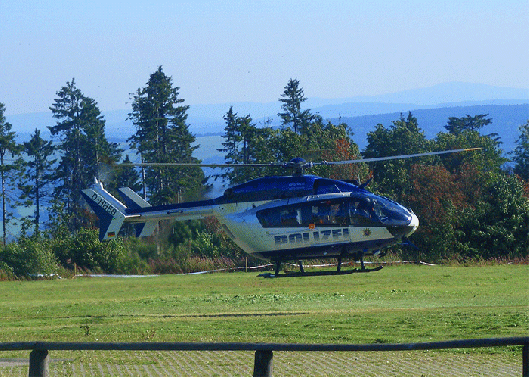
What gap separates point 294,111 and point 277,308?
79911 mm

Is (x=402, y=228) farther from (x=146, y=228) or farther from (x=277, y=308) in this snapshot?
(x=146, y=228)

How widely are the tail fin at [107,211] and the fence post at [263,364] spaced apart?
1792cm

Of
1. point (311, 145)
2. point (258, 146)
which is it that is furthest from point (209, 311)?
point (311, 145)

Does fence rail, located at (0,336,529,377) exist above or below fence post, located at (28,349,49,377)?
above

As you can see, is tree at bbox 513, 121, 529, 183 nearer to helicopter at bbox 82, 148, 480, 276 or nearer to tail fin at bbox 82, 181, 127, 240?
helicopter at bbox 82, 148, 480, 276

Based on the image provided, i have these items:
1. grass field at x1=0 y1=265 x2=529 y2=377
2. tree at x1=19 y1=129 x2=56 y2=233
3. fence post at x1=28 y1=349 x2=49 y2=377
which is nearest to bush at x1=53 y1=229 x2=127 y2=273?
grass field at x1=0 y1=265 x2=529 y2=377

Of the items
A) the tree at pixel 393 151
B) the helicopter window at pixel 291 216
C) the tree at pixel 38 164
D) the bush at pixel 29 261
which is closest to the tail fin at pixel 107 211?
the helicopter window at pixel 291 216

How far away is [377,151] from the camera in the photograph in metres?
81.8

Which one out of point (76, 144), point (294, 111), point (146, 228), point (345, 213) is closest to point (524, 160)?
point (294, 111)

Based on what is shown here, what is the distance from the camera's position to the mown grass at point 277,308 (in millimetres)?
19984

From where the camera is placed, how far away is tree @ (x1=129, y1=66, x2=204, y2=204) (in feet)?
273

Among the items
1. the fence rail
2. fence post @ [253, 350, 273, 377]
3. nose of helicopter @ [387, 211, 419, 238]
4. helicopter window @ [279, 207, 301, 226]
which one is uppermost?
helicopter window @ [279, 207, 301, 226]

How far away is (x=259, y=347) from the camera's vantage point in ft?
30.7

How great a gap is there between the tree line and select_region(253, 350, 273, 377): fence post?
640 inches
